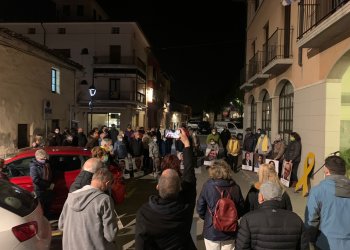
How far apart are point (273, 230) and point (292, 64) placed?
37.4 ft

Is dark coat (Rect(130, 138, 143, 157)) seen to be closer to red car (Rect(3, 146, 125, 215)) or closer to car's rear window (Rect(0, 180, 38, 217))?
red car (Rect(3, 146, 125, 215))

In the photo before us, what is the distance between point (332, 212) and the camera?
4.26m

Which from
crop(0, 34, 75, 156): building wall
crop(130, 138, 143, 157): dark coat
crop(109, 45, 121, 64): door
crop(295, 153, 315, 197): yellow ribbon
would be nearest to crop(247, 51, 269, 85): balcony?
crop(130, 138, 143, 157): dark coat

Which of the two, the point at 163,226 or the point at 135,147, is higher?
the point at 163,226

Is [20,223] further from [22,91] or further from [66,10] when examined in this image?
[66,10]

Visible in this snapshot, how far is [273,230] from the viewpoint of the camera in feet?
11.4

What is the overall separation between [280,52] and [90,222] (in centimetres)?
1291

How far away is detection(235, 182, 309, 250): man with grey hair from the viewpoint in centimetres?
347

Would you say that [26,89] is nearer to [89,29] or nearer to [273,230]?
[273,230]

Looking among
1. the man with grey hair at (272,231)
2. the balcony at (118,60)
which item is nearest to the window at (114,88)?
the balcony at (118,60)

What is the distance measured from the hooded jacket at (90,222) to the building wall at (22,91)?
13.8 m

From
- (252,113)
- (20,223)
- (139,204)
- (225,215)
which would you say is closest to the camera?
(20,223)

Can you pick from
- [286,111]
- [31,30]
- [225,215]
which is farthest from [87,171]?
[31,30]

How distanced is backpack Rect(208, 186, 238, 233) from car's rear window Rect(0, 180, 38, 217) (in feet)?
6.83
